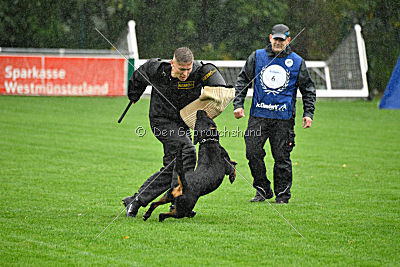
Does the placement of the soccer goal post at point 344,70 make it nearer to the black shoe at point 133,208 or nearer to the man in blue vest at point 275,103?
the man in blue vest at point 275,103

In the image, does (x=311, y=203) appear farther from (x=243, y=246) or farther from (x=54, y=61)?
(x=54, y=61)

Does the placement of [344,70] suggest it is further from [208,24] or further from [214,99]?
[214,99]

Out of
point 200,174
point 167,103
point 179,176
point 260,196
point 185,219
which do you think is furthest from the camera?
point 260,196

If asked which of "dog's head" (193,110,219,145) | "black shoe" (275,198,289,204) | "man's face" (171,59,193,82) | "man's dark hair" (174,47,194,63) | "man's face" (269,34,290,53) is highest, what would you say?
"man's face" (269,34,290,53)

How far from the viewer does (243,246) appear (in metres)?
5.17

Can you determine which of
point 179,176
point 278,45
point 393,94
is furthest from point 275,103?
point 393,94

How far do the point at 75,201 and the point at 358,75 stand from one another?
16.8 metres

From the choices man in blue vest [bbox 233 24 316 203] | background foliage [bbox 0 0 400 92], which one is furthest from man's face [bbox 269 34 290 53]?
background foliage [bbox 0 0 400 92]

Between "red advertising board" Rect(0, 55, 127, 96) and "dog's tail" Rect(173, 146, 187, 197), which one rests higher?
"red advertising board" Rect(0, 55, 127, 96)

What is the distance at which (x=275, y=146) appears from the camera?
7.41 m

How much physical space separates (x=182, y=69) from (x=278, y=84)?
1.74m

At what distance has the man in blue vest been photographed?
733 cm

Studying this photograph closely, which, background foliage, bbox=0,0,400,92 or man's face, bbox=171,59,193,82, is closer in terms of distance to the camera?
man's face, bbox=171,59,193,82

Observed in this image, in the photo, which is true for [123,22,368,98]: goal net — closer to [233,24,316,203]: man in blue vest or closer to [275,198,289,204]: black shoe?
[233,24,316,203]: man in blue vest
